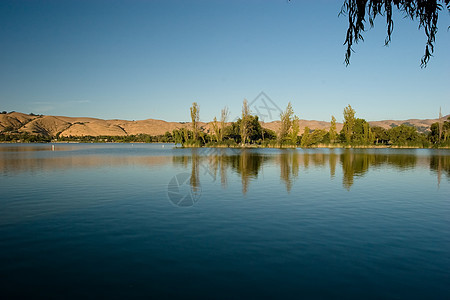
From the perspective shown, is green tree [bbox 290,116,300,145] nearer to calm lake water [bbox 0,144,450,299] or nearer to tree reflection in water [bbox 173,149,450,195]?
tree reflection in water [bbox 173,149,450,195]

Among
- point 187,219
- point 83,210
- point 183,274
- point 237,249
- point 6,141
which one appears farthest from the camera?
point 6,141

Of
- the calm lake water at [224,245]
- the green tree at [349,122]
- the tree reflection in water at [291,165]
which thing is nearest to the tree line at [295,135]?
the green tree at [349,122]

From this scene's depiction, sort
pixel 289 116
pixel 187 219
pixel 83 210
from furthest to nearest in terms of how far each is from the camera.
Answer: pixel 289 116 < pixel 83 210 < pixel 187 219

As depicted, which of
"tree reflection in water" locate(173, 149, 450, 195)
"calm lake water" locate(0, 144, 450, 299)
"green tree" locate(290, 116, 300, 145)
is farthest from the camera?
"green tree" locate(290, 116, 300, 145)

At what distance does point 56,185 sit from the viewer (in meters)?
20.1

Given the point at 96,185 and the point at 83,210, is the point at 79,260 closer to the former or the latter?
the point at 83,210

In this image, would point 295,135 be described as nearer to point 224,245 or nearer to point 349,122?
point 349,122

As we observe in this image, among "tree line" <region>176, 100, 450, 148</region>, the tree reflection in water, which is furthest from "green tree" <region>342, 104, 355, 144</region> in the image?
the tree reflection in water

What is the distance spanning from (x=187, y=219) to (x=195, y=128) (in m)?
86.9

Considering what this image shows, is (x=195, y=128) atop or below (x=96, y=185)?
atop

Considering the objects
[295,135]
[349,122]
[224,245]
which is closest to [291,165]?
[224,245]

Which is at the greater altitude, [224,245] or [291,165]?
[291,165]

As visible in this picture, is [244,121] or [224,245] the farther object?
[244,121]

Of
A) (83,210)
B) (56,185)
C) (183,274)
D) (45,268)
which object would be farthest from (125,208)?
(56,185)
